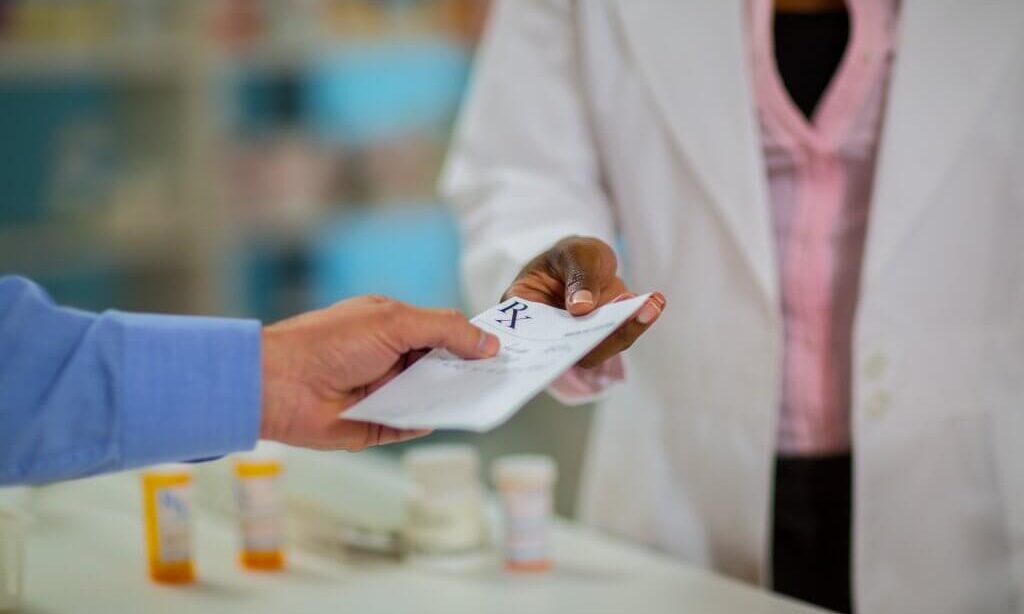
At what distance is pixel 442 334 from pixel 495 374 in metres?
0.07

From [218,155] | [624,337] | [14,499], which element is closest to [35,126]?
[218,155]

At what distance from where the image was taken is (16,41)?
3.61 m

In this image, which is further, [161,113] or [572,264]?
[161,113]

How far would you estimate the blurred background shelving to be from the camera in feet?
12.4

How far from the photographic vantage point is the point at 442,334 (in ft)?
4.10

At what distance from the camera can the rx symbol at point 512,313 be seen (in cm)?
132

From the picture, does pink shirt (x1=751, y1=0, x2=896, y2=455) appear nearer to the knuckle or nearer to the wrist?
the knuckle

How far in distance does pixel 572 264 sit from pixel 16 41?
8.78 ft

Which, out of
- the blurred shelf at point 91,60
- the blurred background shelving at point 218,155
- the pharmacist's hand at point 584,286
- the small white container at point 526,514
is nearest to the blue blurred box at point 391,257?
the blurred background shelving at point 218,155

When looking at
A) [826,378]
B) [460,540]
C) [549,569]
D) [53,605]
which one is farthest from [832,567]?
[53,605]

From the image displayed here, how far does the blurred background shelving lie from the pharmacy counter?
1749mm

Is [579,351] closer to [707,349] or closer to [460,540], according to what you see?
[707,349]

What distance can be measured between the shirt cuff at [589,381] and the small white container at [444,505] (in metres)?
0.29

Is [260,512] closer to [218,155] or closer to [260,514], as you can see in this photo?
[260,514]
